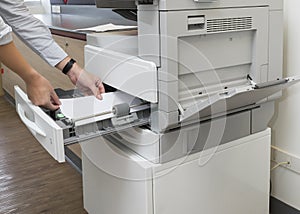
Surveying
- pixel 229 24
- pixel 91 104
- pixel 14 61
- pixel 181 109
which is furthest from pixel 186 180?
pixel 14 61

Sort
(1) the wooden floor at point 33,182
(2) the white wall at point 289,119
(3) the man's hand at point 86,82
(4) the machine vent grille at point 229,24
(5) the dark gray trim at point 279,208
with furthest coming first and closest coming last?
1. (1) the wooden floor at point 33,182
2. (5) the dark gray trim at point 279,208
3. (2) the white wall at point 289,119
4. (3) the man's hand at point 86,82
5. (4) the machine vent grille at point 229,24

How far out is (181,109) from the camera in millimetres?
1104

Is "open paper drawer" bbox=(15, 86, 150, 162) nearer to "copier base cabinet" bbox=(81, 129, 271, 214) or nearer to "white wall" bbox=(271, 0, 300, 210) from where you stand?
"copier base cabinet" bbox=(81, 129, 271, 214)

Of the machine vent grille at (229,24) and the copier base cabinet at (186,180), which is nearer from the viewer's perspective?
the machine vent grille at (229,24)

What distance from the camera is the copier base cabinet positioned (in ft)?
3.92

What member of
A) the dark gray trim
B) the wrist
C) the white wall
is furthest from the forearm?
the dark gray trim

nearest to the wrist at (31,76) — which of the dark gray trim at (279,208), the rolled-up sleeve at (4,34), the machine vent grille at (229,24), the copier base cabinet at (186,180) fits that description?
the rolled-up sleeve at (4,34)

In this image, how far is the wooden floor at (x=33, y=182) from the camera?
195 centimetres

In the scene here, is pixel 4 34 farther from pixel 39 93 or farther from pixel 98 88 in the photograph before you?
pixel 98 88

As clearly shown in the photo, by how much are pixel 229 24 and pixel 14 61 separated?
633 millimetres

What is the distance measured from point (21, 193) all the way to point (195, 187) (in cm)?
118

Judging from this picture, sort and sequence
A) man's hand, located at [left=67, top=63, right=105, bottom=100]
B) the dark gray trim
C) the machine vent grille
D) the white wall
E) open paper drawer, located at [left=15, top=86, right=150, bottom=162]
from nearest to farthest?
open paper drawer, located at [left=15, top=86, right=150, bottom=162] → the machine vent grille → man's hand, located at [left=67, top=63, right=105, bottom=100] → the white wall → the dark gray trim

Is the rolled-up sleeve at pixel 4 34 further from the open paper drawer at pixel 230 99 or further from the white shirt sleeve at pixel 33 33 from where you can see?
the open paper drawer at pixel 230 99

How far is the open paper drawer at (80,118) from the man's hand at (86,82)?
0.07 m
